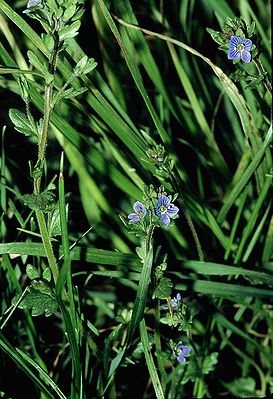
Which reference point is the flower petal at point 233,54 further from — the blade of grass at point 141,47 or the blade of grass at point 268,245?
the blade of grass at point 268,245

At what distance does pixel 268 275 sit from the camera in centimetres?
114

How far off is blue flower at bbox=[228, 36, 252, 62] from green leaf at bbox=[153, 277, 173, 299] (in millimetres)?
353

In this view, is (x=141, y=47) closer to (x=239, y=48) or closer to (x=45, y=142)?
(x=239, y=48)

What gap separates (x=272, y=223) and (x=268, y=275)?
6.0 inches

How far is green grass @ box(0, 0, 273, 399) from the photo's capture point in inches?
40.4

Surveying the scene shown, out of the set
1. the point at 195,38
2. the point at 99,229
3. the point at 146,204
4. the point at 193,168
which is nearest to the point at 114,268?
the point at 99,229

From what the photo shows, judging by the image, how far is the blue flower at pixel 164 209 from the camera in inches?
34.8

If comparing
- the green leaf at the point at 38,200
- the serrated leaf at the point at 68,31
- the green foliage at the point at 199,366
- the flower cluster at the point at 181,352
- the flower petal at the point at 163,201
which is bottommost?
the green foliage at the point at 199,366

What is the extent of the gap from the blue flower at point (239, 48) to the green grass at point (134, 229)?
3.6 inches

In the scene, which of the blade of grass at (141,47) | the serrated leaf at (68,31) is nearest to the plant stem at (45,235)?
the serrated leaf at (68,31)

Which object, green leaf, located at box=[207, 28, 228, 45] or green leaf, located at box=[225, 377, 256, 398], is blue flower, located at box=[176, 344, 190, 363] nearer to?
green leaf, located at box=[225, 377, 256, 398]

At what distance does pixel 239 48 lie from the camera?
96cm

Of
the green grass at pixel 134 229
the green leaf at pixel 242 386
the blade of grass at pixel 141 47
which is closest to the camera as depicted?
the green grass at pixel 134 229

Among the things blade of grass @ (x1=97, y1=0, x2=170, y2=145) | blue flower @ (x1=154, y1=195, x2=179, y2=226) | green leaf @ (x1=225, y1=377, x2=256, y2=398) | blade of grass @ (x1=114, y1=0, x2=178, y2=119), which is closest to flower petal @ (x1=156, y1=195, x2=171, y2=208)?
blue flower @ (x1=154, y1=195, x2=179, y2=226)
